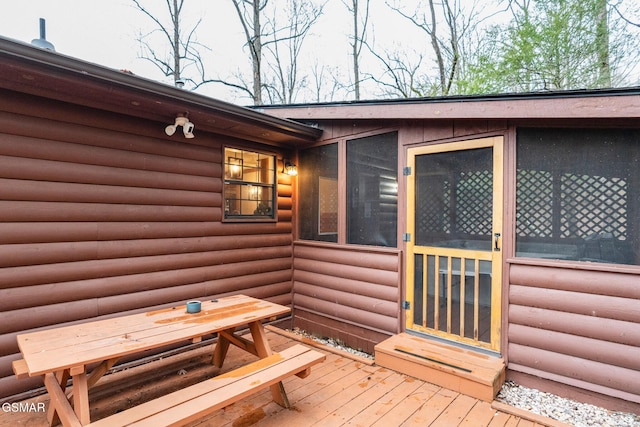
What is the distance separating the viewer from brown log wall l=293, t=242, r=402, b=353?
3631 millimetres

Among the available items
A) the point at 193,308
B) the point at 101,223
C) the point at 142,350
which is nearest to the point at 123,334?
the point at 142,350

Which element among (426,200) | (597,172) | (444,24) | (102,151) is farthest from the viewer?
(444,24)

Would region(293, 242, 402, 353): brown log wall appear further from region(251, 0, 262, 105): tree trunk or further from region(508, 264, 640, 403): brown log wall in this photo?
region(251, 0, 262, 105): tree trunk

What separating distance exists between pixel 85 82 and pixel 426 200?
3085 millimetres

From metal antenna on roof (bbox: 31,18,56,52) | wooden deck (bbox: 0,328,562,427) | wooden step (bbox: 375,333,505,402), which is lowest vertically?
wooden deck (bbox: 0,328,562,427)

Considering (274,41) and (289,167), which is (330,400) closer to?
(289,167)

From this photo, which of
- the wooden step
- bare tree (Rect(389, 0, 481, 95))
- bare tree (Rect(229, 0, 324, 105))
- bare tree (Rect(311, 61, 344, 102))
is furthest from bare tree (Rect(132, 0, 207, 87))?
the wooden step

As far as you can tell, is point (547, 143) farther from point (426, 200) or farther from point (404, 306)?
point (404, 306)

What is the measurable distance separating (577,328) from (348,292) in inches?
87.1

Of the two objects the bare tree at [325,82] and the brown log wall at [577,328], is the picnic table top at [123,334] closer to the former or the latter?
the brown log wall at [577,328]

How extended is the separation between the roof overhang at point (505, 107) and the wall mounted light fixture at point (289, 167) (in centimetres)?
92

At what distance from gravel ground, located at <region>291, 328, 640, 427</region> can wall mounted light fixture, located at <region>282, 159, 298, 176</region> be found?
3341 mm

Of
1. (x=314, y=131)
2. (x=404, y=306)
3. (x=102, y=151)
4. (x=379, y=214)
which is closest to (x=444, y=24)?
(x=314, y=131)

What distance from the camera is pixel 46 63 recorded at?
211 centimetres
